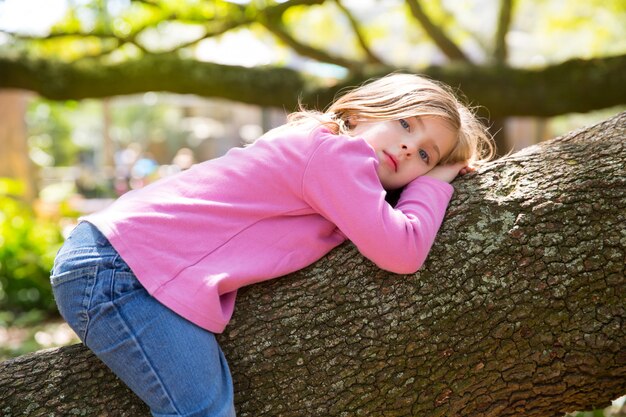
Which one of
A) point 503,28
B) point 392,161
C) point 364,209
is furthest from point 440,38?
point 364,209

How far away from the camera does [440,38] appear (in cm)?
852

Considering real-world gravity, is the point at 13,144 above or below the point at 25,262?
below

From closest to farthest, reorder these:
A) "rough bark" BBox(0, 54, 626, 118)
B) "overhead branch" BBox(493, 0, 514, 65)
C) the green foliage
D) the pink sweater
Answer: the pink sweater
"rough bark" BBox(0, 54, 626, 118)
the green foliage
"overhead branch" BBox(493, 0, 514, 65)

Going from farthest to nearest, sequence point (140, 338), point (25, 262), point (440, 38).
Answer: point (440, 38) < point (25, 262) < point (140, 338)

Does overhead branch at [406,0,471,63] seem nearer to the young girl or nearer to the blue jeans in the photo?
the young girl

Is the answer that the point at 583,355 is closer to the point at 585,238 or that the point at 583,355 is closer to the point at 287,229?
the point at 585,238

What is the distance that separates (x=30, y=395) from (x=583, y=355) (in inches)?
62.8

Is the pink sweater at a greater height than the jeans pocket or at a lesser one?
greater

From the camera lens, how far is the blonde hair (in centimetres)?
228

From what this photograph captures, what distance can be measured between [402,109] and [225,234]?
27.1 inches

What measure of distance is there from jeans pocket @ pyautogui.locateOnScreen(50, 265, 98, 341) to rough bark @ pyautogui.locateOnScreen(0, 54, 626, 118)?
4638 mm

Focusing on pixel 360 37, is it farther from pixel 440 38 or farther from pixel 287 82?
pixel 287 82

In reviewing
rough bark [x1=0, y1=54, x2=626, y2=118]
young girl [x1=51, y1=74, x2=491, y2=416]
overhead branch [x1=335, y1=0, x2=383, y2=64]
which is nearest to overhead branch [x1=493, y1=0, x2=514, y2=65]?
overhead branch [x1=335, y1=0, x2=383, y2=64]

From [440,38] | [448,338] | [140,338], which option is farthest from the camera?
[440,38]
